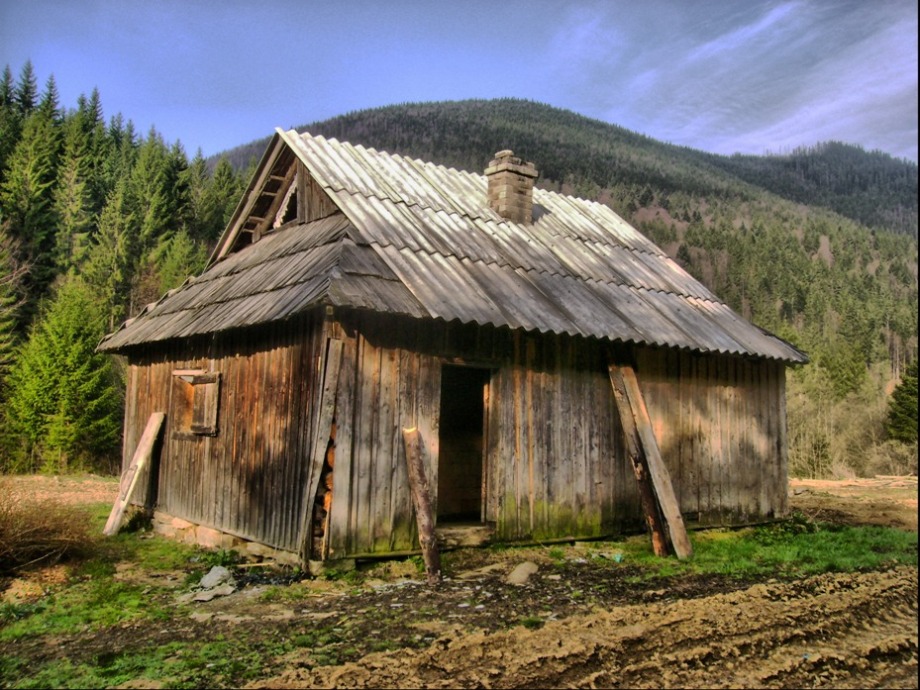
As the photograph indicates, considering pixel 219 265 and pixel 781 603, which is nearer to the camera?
pixel 781 603

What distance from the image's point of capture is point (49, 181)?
5169 centimetres

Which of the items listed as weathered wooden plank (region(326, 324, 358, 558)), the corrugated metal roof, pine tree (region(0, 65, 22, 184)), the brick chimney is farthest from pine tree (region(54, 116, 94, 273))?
weathered wooden plank (region(326, 324, 358, 558))

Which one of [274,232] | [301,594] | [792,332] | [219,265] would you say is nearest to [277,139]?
[274,232]

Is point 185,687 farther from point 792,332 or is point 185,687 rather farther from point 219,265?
point 792,332

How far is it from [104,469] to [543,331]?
962 inches

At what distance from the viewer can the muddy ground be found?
4883mm

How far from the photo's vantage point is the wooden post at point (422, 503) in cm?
803

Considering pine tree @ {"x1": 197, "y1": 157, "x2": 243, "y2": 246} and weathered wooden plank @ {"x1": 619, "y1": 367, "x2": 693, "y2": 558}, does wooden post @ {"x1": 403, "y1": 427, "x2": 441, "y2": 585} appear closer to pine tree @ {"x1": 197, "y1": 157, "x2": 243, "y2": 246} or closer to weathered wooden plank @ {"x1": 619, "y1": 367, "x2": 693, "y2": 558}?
weathered wooden plank @ {"x1": 619, "y1": 367, "x2": 693, "y2": 558}

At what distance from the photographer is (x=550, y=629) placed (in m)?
5.82

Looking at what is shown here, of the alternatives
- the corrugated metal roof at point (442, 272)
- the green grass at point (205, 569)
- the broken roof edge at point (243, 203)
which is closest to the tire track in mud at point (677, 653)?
the green grass at point (205, 569)

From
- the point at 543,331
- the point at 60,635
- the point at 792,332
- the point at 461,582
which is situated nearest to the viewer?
the point at 60,635

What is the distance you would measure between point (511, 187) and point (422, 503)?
6332mm

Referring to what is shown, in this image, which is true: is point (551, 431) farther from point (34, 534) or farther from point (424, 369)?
point (34, 534)

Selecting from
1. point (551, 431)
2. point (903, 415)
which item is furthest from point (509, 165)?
point (903, 415)
